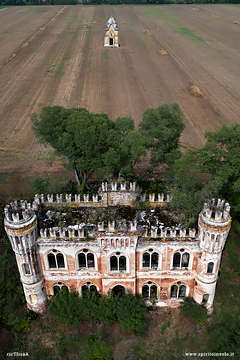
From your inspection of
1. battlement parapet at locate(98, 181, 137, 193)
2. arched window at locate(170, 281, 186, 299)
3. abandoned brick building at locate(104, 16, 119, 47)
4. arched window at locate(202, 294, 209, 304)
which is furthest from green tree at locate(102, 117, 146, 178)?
abandoned brick building at locate(104, 16, 119, 47)

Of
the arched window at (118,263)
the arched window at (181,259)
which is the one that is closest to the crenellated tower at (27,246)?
the arched window at (118,263)

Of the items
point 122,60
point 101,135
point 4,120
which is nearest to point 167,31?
point 122,60

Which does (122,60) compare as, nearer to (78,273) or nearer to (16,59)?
(16,59)

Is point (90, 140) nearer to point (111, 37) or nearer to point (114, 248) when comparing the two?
point (114, 248)

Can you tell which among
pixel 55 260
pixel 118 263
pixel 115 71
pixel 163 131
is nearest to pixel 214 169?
pixel 163 131

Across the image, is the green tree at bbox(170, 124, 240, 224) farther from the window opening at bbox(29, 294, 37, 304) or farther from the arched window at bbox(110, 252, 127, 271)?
the window opening at bbox(29, 294, 37, 304)

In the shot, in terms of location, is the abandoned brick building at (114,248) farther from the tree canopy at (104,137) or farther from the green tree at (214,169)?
the tree canopy at (104,137)
